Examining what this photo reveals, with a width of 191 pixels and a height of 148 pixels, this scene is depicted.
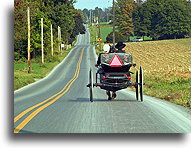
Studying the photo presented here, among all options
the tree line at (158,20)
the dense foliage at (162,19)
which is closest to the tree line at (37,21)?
the tree line at (158,20)

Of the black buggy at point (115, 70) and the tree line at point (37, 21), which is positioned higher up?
the tree line at point (37, 21)

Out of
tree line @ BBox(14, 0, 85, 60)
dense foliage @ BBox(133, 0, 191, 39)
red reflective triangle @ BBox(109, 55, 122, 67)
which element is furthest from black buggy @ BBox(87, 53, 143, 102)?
dense foliage @ BBox(133, 0, 191, 39)

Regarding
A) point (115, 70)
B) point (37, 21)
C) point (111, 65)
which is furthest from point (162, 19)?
point (111, 65)

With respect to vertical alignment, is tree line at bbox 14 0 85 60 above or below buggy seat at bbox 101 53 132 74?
above

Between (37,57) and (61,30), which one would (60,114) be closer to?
(37,57)

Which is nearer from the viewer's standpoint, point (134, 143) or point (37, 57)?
point (134, 143)

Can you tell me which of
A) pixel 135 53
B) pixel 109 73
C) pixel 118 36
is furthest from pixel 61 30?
pixel 109 73

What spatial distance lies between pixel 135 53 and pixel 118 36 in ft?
38.0

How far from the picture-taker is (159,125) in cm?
945

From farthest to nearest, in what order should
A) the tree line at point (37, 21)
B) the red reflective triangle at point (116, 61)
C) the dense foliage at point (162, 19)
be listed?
the dense foliage at point (162, 19), the tree line at point (37, 21), the red reflective triangle at point (116, 61)

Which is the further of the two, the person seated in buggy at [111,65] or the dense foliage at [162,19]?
the dense foliage at [162,19]

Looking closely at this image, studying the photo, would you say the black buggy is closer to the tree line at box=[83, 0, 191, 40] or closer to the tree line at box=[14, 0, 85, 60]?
the tree line at box=[14, 0, 85, 60]

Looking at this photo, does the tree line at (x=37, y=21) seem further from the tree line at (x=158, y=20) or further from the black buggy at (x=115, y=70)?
the black buggy at (x=115, y=70)

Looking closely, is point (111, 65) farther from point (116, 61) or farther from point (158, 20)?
point (158, 20)
